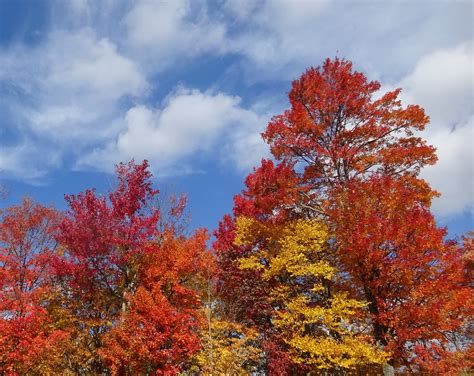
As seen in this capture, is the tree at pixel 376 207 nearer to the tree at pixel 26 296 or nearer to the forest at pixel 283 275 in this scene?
the forest at pixel 283 275

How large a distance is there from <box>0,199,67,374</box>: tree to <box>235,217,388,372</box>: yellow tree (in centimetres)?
1008

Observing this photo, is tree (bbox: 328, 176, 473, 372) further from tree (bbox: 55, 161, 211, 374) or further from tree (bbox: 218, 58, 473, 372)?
tree (bbox: 55, 161, 211, 374)

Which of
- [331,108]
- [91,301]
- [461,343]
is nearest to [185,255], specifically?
[91,301]

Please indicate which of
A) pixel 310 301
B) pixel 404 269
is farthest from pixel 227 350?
pixel 404 269

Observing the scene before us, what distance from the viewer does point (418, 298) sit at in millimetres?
13273

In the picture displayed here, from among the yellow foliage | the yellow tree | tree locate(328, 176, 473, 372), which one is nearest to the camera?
tree locate(328, 176, 473, 372)

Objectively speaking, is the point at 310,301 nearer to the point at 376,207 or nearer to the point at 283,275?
the point at 283,275

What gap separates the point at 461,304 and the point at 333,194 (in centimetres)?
604

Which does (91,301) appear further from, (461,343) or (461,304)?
(461,343)

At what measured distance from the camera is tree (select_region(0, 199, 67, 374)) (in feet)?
55.0

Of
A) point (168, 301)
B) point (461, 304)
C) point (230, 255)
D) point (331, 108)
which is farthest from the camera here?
point (230, 255)

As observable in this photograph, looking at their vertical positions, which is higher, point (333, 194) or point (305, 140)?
point (305, 140)

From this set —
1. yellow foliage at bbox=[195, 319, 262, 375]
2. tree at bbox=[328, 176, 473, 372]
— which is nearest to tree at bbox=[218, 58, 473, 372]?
tree at bbox=[328, 176, 473, 372]

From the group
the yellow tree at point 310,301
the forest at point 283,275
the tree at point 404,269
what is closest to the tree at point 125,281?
the forest at point 283,275
